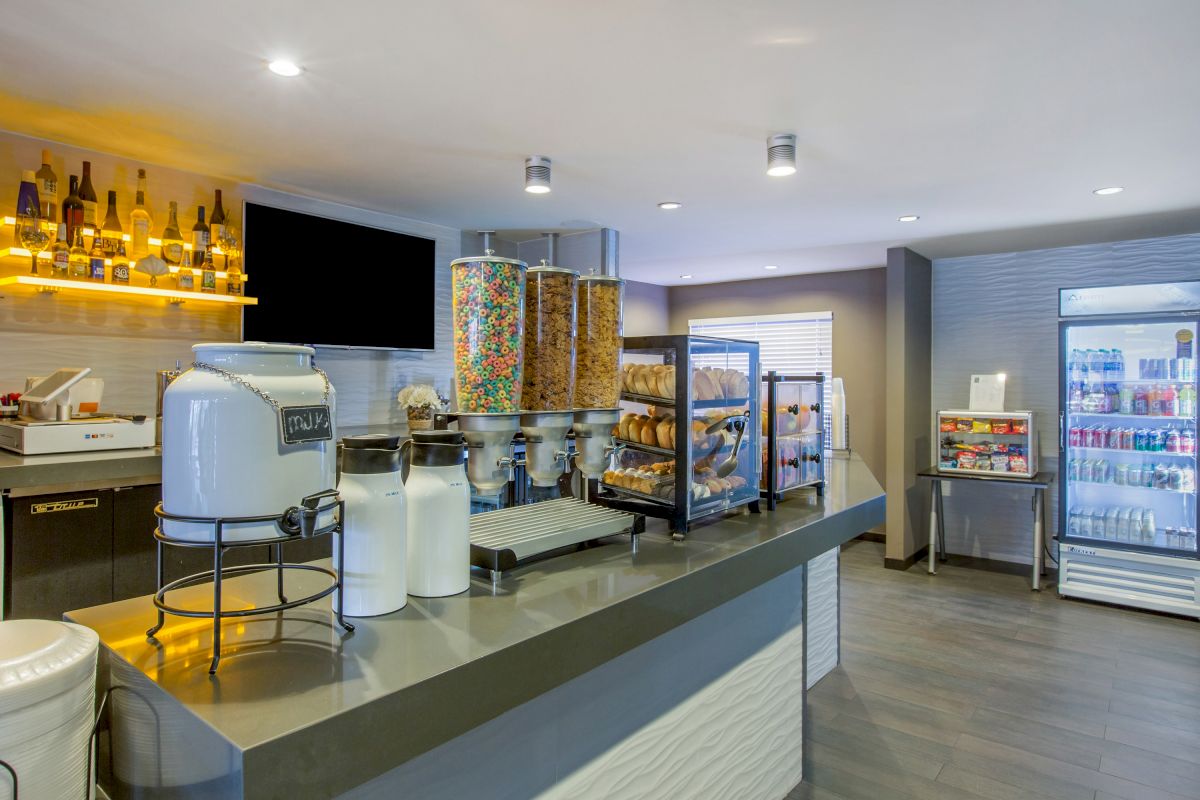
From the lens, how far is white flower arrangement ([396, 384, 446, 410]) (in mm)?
4469

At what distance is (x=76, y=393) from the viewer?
3.10 meters

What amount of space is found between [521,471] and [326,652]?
132 inches

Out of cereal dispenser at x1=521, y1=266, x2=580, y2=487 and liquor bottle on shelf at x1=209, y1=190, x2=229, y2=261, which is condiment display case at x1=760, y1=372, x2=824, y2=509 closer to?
cereal dispenser at x1=521, y1=266, x2=580, y2=487

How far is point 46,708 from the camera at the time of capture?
76 centimetres

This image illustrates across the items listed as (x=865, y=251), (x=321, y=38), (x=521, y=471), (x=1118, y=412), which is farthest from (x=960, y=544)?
(x=321, y=38)

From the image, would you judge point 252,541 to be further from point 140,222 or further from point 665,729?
point 140,222

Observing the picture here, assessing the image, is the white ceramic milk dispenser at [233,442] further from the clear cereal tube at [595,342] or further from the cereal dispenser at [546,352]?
the clear cereal tube at [595,342]

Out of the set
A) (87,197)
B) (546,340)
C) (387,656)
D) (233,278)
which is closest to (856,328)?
(233,278)

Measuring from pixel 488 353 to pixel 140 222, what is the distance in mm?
2936

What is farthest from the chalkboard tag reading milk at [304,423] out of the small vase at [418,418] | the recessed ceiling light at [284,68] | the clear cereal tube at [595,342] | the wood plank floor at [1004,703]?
the small vase at [418,418]

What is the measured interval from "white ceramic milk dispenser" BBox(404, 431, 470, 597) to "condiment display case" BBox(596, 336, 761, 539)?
0.67 meters

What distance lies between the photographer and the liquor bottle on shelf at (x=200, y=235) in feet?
11.6

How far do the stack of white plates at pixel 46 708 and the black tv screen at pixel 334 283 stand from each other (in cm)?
329

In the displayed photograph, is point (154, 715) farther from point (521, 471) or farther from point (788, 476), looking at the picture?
point (521, 471)
